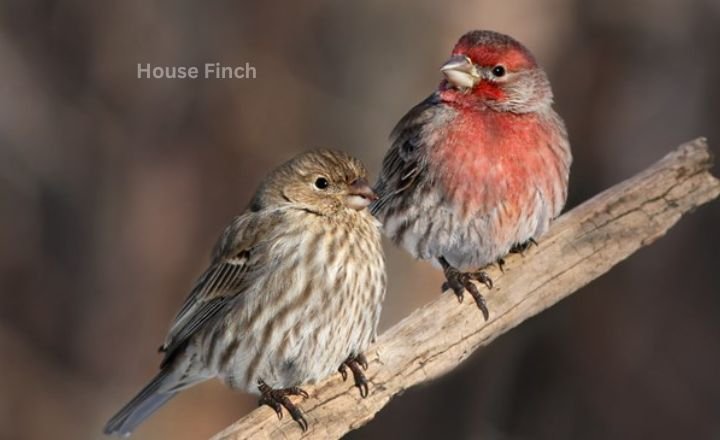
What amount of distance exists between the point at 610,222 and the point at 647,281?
4548mm

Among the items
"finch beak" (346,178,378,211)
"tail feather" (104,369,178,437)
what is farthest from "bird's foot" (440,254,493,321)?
"tail feather" (104,369,178,437)

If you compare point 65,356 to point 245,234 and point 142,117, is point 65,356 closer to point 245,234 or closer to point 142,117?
point 142,117

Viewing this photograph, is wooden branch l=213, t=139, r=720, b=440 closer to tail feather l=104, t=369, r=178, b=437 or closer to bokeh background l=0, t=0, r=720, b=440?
tail feather l=104, t=369, r=178, b=437

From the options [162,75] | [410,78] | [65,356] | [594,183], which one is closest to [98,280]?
[65,356]

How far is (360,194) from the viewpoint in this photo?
839 centimetres

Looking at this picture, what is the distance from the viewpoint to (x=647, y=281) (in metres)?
13.8

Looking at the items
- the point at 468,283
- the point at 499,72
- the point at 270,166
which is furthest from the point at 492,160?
the point at 270,166

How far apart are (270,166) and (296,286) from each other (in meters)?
5.79

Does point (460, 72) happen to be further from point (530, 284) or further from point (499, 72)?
point (530, 284)

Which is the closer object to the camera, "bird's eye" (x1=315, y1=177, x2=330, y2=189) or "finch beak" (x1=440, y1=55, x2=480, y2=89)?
"bird's eye" (x1=315, y1=177, x2=330, y2=189)

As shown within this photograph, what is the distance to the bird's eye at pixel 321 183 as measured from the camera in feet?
27.6

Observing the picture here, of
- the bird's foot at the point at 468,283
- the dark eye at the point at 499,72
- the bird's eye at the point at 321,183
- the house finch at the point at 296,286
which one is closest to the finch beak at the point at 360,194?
the house finch at the point at 296,286

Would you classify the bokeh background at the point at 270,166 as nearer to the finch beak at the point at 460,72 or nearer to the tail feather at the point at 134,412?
the finch beak at the point at 460,72

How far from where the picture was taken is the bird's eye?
27.6 ft
